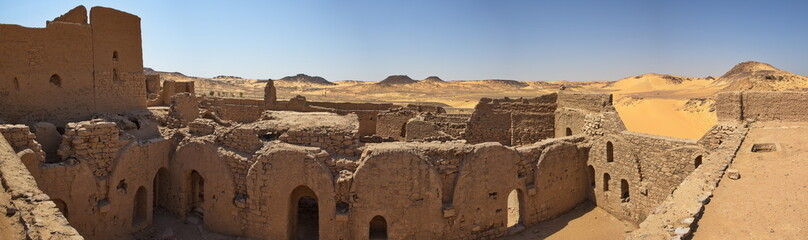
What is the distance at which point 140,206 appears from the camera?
1189 centimetres

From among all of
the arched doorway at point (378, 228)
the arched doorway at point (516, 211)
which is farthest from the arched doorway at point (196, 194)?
the arched doorway at point (516, 211)

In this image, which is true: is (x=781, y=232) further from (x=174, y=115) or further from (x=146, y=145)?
(x=174, y=115)

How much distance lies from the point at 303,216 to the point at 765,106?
1190cm

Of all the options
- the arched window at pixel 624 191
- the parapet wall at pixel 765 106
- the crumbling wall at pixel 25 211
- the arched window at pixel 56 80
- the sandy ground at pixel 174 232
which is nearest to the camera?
the crumbling wall at pixel 25 211

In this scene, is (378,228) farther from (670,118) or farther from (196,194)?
(670,118)

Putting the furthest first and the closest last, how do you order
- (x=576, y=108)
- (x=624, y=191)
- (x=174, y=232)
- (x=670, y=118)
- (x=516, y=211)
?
(x=670, y=118), (x=576, y=108), (x=516, y=211), (x=624, y=191), (x=174, y=232)

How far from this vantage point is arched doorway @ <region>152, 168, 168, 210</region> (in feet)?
41.1

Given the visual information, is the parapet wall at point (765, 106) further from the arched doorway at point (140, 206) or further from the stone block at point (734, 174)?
the arched doorway at point (140, 206)

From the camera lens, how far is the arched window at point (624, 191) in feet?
41.6

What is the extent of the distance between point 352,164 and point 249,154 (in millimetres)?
2564

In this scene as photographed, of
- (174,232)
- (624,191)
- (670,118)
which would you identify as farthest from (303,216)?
(670,118)

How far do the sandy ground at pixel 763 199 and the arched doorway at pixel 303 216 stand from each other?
792cm

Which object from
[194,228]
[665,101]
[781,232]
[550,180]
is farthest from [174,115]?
[665,101]

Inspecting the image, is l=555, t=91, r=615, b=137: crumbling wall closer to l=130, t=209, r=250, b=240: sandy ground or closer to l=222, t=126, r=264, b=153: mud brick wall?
l=222, t=126, r=264, b=153: mud brick wall
